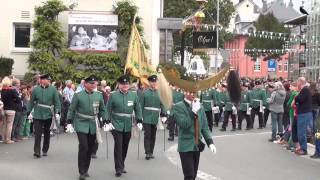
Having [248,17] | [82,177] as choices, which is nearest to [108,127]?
[82,177]

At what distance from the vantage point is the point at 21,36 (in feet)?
94.0

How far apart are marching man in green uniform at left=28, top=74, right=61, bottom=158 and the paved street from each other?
59cm

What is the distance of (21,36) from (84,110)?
59.6ft

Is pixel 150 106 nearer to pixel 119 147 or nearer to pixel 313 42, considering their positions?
pixel 119 147

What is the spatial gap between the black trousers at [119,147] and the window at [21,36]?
1779 centimetres

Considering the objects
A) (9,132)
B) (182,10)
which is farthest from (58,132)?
(182,10)

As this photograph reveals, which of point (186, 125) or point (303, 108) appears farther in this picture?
point (303, 108)

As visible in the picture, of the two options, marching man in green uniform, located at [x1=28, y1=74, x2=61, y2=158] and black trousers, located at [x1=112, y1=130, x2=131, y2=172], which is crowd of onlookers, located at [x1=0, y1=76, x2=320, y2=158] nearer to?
marching man in green uniform, located at [x1=28, y1=74, x2=61, y2=158]

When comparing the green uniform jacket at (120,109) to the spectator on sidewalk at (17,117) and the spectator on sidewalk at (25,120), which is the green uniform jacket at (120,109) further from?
the spectator on sidewalk at (25,120)

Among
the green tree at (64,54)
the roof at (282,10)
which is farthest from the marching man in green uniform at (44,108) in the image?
the roof at (282,10)

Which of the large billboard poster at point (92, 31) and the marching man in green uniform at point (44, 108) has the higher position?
the large billboard poster at point (92, 31)

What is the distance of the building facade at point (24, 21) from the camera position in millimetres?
28156

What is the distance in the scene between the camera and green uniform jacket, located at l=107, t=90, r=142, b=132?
1178 centimetres

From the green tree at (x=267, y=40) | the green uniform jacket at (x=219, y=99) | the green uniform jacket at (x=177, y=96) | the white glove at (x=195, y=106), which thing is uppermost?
the green tree at (x=267, y=40)
